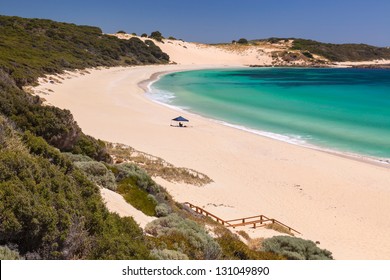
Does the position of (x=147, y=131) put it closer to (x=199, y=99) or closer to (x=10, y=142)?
(x=10, y=142)

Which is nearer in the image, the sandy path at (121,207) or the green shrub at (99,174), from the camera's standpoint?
the sandy path at (121,207)

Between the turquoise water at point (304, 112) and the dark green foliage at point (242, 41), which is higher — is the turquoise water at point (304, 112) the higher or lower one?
the lower one

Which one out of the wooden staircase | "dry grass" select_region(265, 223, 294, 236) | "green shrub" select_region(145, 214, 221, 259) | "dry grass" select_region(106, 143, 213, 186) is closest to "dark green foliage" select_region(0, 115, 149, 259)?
"green shrub" select_region(145, 214, 221, 259)

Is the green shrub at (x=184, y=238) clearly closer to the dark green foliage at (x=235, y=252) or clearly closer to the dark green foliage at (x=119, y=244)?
the dark green foliage at (x=235, y=252)

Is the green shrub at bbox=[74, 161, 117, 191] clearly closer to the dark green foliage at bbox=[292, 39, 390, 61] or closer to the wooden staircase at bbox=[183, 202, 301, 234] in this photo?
the wooden staircase at bbox=[183, 202, 301, 234]

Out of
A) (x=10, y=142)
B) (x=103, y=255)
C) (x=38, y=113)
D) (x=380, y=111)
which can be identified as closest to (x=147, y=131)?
(x=38, y=113)

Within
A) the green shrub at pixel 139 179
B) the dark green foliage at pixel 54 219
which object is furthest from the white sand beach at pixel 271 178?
the dark green foliage at pixel 54 219

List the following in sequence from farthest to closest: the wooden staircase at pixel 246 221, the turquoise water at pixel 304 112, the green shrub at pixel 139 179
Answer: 1. the turquoise water at pixel 304 112
2. the wooden staircase at pixel 246 221
3. the green shrub at pixel 139 179
